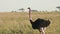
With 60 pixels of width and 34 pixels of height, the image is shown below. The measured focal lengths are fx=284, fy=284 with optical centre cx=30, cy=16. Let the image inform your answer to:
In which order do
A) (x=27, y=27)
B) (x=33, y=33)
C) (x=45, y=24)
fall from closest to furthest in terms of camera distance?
(x=45, y=24) → (x=33, y=33) → (x=27, y=27)

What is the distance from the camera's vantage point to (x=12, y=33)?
42.2 feet

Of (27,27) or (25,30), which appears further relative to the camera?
(27,27)

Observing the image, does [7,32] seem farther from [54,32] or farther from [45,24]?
[45,24]

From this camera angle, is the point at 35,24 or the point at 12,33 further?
the point at 12,33

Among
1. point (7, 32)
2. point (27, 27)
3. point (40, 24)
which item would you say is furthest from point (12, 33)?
point (40, 24)

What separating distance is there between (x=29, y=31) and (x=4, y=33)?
1188 mm

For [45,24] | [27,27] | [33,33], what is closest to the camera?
[45,24]

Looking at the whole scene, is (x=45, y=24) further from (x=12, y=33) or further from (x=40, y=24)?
(x=12, y=33)

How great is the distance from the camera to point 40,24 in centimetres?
1061

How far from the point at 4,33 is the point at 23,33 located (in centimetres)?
86

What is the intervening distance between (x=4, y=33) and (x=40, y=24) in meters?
2.69

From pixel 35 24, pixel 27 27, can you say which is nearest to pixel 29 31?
pixel 27 27

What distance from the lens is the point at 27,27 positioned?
14.3 m

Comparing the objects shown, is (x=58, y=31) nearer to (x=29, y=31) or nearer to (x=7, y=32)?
(x=29, y=31)
